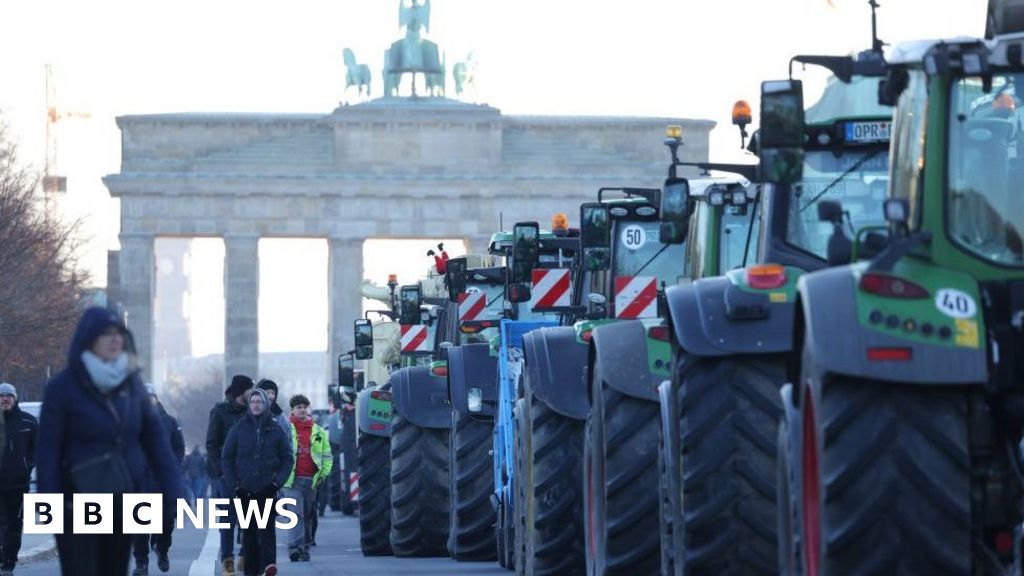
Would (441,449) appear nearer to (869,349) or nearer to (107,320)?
(107,320)

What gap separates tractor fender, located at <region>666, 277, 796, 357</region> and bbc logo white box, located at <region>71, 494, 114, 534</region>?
2200mm

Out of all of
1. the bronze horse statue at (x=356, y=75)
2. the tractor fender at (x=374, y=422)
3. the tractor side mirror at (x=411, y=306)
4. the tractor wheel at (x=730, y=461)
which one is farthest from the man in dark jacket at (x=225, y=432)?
the bronze horse statue at (x=356, y=75)

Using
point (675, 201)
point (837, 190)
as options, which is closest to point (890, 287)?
point (837, 190)

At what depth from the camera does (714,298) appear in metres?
11.5

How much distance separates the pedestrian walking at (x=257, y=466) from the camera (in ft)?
64.7

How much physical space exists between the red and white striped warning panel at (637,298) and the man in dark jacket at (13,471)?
5.66 metres

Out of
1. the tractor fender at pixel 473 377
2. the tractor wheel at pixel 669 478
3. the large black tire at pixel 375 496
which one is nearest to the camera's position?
the tractor wheel at pixel 669 478

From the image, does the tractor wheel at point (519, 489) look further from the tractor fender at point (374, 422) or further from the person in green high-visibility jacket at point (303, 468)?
the tractor fender at point (374, 422)

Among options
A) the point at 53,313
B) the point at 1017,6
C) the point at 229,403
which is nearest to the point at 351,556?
the point at 229,403

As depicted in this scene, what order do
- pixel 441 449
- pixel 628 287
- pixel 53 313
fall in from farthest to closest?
pixel 53 313 < pixel 441 449 < pixel 628 287

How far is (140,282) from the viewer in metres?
105

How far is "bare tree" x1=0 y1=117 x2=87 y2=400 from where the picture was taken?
55.2m

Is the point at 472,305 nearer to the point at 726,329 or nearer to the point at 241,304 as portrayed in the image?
the point at 726,329

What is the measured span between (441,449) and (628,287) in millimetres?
6594
